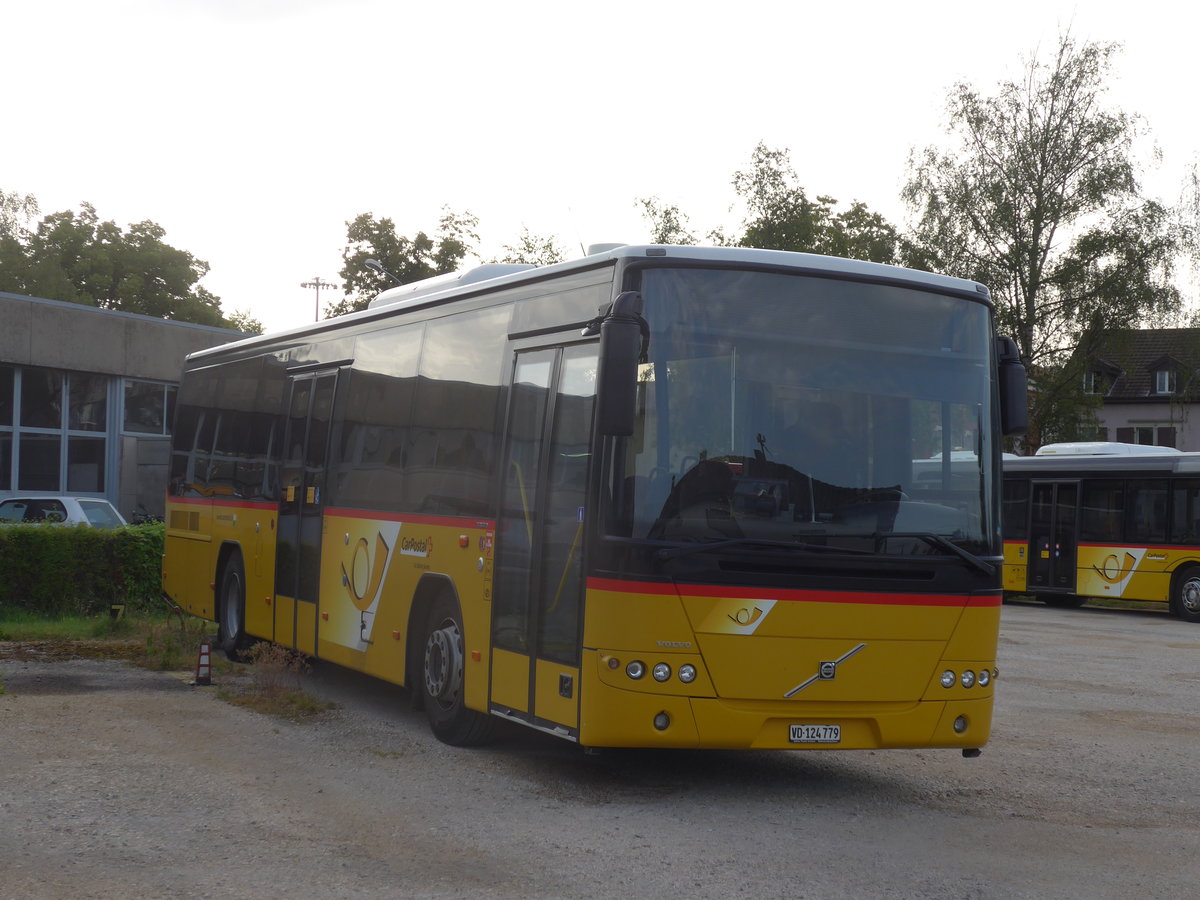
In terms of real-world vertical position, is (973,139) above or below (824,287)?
above

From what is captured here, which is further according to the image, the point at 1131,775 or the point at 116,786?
the point at 1131,775

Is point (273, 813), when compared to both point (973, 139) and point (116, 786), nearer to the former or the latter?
point (116, 786)

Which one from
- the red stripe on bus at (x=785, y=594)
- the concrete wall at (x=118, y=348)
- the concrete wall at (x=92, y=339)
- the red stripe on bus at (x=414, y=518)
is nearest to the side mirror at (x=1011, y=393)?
the red stripe on bus at (x=785, y=594)

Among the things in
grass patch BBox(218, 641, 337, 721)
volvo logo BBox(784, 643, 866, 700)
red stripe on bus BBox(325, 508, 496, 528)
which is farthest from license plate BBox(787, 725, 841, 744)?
grass patch BBox(218, 641, 337, 721)

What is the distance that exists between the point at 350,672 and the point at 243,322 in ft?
309

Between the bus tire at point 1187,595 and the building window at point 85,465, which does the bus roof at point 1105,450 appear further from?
the building window at point 85,465

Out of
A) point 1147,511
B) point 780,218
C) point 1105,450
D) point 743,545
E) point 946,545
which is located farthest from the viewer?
point 780,218

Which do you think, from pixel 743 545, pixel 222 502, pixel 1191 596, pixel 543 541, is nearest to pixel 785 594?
pixel 743 545

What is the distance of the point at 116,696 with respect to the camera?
12023 mm

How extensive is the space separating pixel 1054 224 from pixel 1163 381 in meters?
29.3

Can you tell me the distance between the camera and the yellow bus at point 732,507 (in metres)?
8.11

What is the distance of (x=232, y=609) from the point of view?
1484 centimetres

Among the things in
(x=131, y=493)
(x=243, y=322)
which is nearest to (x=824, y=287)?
(x=131, y=493)

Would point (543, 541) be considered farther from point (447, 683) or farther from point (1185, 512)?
point (1185, 512)
